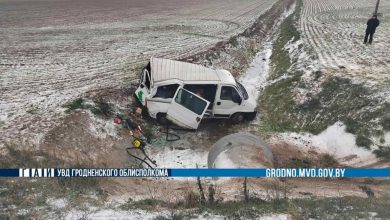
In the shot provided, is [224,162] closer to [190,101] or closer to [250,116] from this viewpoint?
[190,101]

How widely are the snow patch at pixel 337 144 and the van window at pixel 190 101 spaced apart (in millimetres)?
3513

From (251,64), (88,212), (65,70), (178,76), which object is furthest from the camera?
(251,64)

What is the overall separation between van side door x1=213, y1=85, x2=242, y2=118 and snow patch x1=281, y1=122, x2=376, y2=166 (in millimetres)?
2216

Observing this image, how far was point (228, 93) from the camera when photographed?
1517 centimetres

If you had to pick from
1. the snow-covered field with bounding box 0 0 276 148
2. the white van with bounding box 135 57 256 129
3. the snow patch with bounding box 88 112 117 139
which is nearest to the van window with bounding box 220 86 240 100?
the white van with bounding box 135 57 256 129

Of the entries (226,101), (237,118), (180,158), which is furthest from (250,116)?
(180,158)

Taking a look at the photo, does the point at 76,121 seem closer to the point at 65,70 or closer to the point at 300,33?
the point at 65,70

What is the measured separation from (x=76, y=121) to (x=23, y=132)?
70.5 inches

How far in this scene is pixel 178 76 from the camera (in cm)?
1455

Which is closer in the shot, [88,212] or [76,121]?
[88,212]

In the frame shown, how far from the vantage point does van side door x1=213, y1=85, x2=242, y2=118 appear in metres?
15.0

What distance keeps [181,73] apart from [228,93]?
6.61ft

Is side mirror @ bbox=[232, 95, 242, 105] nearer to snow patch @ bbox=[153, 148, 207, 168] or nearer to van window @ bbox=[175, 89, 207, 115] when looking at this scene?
van window @ bbox=[175, 89, 207, 115]

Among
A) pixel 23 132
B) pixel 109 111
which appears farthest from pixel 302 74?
pixel 23 132
